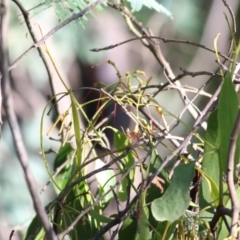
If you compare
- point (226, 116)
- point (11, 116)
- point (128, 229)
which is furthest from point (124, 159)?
point (11, 116)

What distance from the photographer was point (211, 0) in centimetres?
320

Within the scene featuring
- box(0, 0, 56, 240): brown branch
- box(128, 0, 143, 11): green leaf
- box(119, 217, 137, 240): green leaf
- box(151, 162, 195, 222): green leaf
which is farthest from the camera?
box(128, 0, 143, 11): green leaf

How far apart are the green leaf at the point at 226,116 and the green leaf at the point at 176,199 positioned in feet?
0.13

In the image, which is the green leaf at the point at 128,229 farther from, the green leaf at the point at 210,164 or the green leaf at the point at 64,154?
the green leaf at the point at 64,154

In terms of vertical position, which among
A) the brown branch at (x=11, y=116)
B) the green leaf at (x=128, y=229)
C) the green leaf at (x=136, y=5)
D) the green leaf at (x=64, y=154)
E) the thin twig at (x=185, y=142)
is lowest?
the green leaf at (x=128, y=229)

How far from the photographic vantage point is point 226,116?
22.3 inches

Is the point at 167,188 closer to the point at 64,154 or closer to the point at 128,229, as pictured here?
the point at 128,229

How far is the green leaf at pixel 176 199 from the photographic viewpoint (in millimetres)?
559

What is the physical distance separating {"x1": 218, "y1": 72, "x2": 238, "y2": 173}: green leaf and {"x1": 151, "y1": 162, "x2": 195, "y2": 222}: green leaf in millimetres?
38

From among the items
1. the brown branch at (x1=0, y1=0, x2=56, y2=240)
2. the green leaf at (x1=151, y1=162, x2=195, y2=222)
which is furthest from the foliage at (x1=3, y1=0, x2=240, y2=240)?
the brown branch at (x1=0, y1=0, x2=56, y2=240)

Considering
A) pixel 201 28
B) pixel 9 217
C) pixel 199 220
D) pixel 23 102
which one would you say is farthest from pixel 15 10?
pixel 199 220

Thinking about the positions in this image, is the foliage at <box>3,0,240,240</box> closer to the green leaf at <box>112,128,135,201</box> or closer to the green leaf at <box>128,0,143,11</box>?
the green leaf at <box>112,128,135,201</box>

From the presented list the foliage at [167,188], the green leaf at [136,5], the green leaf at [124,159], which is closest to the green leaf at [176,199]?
the foliage at [167,188]

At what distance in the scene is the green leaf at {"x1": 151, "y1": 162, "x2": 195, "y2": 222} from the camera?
56 centimetres
